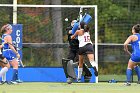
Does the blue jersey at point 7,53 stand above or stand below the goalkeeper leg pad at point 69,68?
above

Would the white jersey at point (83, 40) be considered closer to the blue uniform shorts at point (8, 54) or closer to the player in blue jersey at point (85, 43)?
the player in blue jersey at point (85, 43)

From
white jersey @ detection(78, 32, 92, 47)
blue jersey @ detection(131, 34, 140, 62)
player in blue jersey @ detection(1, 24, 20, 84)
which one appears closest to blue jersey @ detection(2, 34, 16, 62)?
player in blue jersey @ detection(1, 24, 20, 84)

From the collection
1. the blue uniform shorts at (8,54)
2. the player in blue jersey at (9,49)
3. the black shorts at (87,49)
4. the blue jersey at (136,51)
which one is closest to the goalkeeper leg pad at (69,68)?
the black shorts at (87,49)

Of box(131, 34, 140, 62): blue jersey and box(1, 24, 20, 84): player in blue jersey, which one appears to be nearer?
box(131, 34, 140, 62): blue jersey

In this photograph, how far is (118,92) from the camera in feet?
48.1

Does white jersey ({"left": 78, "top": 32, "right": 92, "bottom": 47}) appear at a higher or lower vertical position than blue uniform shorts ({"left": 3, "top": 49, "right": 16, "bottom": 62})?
higher

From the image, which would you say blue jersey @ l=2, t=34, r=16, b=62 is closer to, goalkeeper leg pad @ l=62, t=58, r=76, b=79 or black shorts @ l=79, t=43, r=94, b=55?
goalkeeper leg pad @ l=62, t=58, r=76, b=79

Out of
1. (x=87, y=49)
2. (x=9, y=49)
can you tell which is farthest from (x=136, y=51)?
(x=9, y=49)

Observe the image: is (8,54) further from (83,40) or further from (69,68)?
(83,40)

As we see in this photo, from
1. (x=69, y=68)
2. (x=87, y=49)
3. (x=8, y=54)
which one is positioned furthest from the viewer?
(x=69, y=68)

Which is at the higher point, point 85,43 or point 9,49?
point 85,43

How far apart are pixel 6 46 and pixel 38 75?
3096 mm

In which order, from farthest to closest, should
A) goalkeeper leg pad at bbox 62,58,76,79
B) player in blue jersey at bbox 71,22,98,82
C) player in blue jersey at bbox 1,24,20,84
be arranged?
goalkeeper leg pad at bbox 62,58,76,79 < player in blue jersey at bbox 1,24,20,84 < player in blue jersey at bbox 71,22,98,82

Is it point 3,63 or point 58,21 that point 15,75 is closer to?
point 3,63
